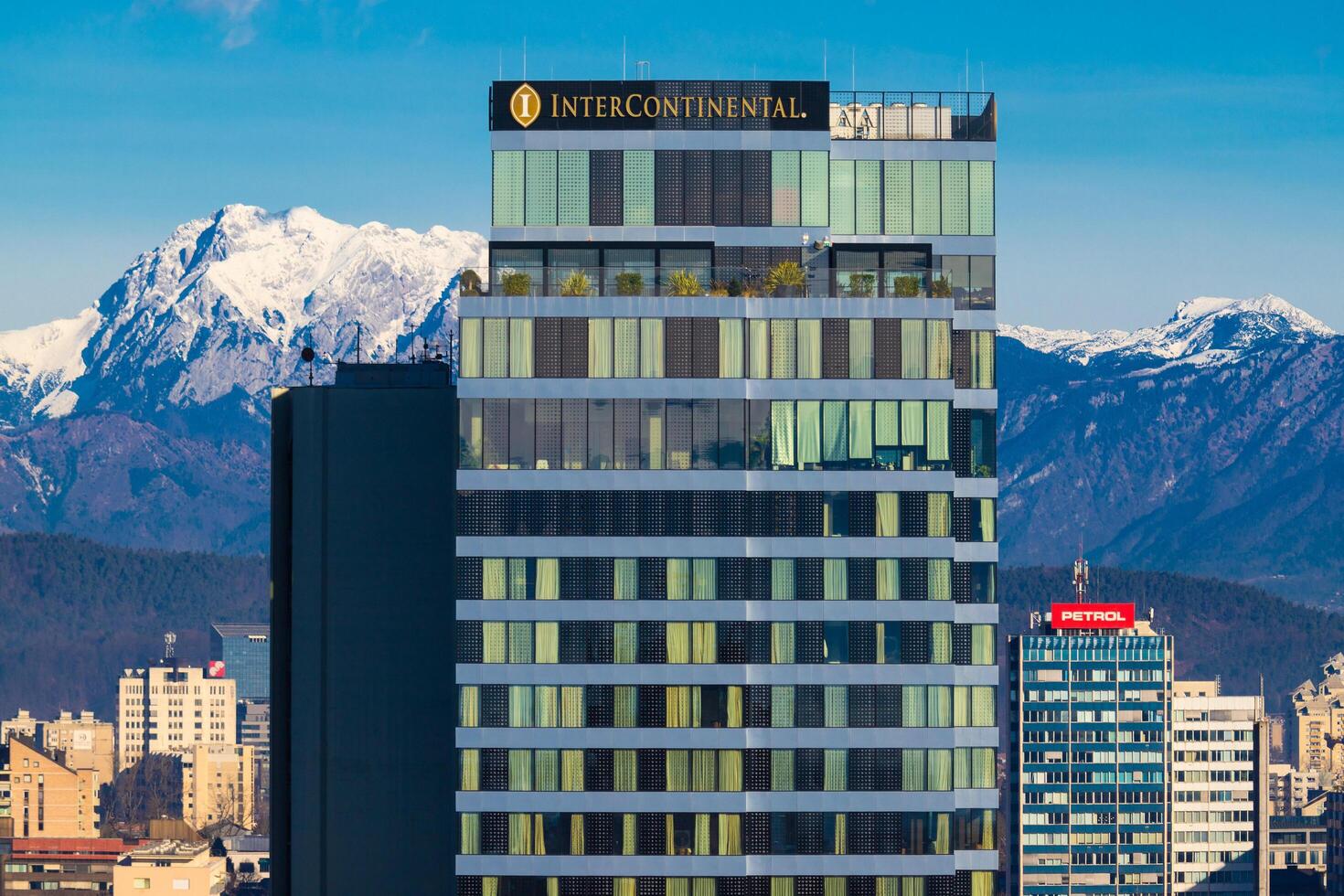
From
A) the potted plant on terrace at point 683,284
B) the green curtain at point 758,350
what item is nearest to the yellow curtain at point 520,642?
the green curtain at point 758,350

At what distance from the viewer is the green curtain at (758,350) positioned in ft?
358

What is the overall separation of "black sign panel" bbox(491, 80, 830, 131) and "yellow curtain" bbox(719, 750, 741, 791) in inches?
1165

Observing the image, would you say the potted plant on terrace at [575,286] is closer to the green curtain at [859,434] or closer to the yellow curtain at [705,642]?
the green curtain at [859,434]

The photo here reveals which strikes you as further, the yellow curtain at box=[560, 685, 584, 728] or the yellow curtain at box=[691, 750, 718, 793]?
the yellow curtain at box=[691, 750, 718, 793]

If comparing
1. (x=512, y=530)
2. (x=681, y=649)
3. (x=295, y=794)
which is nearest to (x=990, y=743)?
(x=681, y=649)

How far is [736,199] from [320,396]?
22.9 m

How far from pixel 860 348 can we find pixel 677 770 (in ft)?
66.0

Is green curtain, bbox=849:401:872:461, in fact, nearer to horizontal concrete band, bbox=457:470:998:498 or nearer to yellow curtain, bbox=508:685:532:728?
horizontal concrete band, bbox=457:470:998:498

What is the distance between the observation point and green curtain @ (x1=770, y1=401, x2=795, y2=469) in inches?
4301

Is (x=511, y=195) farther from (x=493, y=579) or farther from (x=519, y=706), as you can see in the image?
(x=519, y=706)

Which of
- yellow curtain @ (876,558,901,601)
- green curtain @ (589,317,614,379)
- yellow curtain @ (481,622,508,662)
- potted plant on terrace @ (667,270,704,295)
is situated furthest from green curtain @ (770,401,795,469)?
yellow curtain @ (481,622,508,662)

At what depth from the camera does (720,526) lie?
108 meters

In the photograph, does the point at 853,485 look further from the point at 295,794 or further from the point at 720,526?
the point at 295,794

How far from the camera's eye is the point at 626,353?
358 feet
